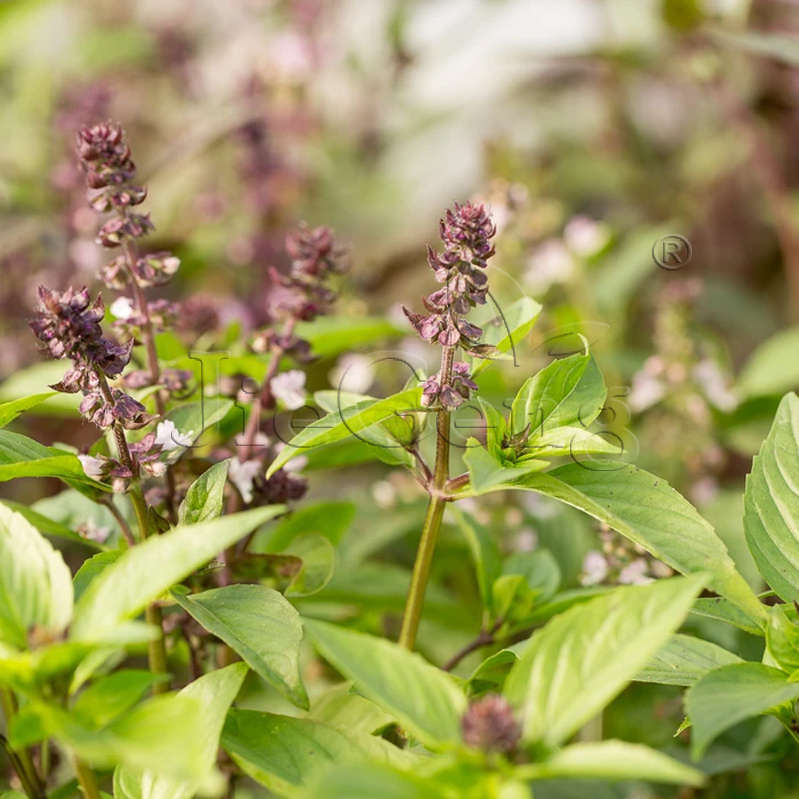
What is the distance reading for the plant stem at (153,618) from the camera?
0.57 meters

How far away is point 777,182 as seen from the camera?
147 cm

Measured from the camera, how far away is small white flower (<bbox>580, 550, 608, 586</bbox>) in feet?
2.48

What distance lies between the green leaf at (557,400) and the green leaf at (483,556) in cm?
14

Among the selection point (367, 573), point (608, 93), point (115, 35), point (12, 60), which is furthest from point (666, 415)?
point (12, 60)

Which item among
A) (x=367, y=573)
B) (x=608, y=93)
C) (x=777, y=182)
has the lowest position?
(x=367, y=573)

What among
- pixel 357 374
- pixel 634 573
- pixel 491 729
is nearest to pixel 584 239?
pixel 357 374

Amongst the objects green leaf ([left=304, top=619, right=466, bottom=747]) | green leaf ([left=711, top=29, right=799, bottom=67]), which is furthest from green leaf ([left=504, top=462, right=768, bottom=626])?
green leaf ([left=711, top=29, right=799, bottom=67])

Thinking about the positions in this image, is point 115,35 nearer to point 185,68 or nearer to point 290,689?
point 185,68

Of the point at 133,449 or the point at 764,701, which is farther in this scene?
the point at 133,449

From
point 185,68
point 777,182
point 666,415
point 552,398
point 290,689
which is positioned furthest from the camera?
point 185,68

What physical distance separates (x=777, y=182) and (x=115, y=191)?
1186 mm

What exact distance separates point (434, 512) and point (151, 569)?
211 mm

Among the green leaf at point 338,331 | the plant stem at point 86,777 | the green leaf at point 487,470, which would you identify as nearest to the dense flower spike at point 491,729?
the green leaf at point 487,470

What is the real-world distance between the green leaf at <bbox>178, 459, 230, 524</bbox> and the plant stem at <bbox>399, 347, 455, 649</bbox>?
132 mm
